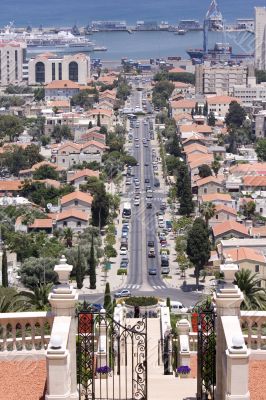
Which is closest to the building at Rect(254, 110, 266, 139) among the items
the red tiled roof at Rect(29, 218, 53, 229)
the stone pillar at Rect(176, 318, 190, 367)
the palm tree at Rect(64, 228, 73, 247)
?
the red tiled roof at Rect(29, 218, 53, 229)

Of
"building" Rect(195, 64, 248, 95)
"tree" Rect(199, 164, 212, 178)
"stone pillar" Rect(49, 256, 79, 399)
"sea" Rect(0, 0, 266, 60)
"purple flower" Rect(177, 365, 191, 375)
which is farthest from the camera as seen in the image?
"sea" Rect(0, 0, 266, 60)

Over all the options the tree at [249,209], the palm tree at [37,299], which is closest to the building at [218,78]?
the tree at [249,209]

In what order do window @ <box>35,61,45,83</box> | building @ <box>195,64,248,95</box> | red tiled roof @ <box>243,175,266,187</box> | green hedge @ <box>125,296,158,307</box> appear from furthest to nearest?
window @ <box>35,61,45,83</box> < building @ <box>195,64,248,95</box> < red tiled roof @ <box>243,175,266,187</box> < green hedge @ <box>125,296,158,307</box>

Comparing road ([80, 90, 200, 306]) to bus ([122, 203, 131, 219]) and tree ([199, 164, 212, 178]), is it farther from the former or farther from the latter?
tree ([199, 164, 212, 178])

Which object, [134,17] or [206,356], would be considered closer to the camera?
[206,356]

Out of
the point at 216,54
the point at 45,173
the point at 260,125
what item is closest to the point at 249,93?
the point at 260,125

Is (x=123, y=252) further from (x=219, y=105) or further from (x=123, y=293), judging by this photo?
(x=219, y=105)
